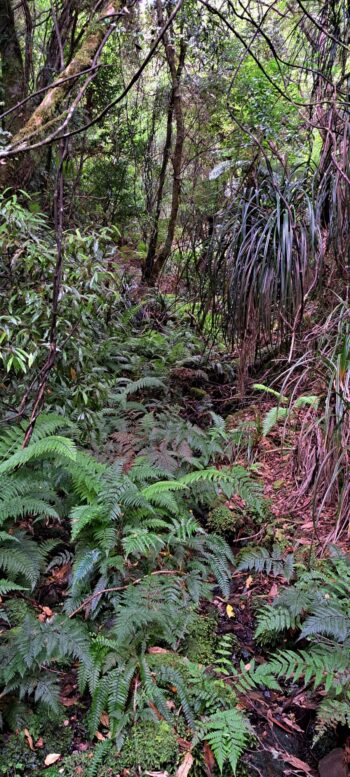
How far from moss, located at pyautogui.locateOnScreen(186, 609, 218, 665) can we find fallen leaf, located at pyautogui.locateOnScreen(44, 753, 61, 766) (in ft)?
1.90

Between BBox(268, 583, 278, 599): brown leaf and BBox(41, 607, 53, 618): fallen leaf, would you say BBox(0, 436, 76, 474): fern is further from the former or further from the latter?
BBox(268, 583, 278, 599): brown leaf

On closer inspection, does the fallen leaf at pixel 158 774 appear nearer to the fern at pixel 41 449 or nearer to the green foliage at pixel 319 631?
the green foliage at pixel 319 631

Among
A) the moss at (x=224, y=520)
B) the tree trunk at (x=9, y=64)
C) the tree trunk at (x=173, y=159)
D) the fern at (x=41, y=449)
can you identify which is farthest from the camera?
the tree trunk at (x=173, y=159)

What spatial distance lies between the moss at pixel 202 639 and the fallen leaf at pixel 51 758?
0.58 m

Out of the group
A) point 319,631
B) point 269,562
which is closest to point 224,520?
point 269,562

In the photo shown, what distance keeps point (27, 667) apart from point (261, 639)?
0.96 m

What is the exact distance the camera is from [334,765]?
1.57m

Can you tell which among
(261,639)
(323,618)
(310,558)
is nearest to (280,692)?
(261,639)

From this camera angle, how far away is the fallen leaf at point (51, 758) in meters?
1.57

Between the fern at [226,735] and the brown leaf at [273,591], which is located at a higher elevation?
the brown leaf at [273,591]

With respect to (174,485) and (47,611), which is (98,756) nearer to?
(47,611)

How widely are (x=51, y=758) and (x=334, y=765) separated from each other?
3.06 feet

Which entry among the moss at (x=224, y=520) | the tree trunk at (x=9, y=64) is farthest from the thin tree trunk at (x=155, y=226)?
the moss at (x=224, y=520)

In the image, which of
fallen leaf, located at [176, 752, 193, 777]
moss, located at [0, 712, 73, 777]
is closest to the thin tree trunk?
moss, located at [0, 712, 73, 777]
